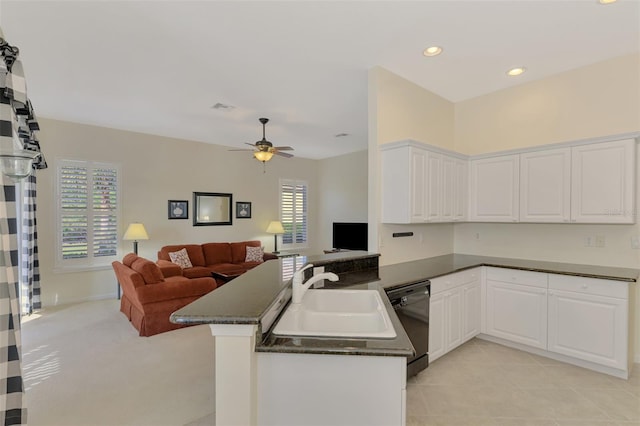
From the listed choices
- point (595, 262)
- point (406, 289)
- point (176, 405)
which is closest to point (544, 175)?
point (595, 262)

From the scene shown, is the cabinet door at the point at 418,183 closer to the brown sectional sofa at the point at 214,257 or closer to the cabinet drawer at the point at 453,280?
the cabinet drawer at the point at 453,280

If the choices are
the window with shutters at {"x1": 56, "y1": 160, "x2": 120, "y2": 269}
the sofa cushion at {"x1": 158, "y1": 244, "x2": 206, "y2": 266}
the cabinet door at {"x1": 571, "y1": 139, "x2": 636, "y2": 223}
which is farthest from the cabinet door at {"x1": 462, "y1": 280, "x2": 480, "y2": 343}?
the window with shutters at {"x1": 56, "y1": 160, "x2": 120, "y2": 269}

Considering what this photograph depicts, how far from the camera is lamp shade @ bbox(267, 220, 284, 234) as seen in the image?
7.16 m

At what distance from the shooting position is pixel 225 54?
9.58 ft

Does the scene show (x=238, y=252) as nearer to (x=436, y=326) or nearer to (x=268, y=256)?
(x=268, y=256)

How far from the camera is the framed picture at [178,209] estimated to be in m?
6.08

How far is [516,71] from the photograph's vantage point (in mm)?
3322

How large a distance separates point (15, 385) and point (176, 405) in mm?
1373

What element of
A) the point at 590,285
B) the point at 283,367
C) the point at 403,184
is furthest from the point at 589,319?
the point at 283,367

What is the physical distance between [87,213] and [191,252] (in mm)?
1812

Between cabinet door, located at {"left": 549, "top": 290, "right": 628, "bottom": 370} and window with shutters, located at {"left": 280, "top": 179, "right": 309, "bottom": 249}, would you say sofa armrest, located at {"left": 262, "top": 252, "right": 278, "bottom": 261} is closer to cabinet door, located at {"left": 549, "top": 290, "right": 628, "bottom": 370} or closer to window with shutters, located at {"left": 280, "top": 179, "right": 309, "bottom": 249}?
window with shutters, located at {"left": 280, "top": 179, "right": 309, "bottom": 249}

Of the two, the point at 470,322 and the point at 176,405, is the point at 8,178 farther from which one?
the point at 470,322

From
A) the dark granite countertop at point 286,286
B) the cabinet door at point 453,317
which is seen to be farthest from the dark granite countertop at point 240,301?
the cabinet door at point 453,317

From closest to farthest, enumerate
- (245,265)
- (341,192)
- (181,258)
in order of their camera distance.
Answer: (181,258), (245,265), (341,192)
